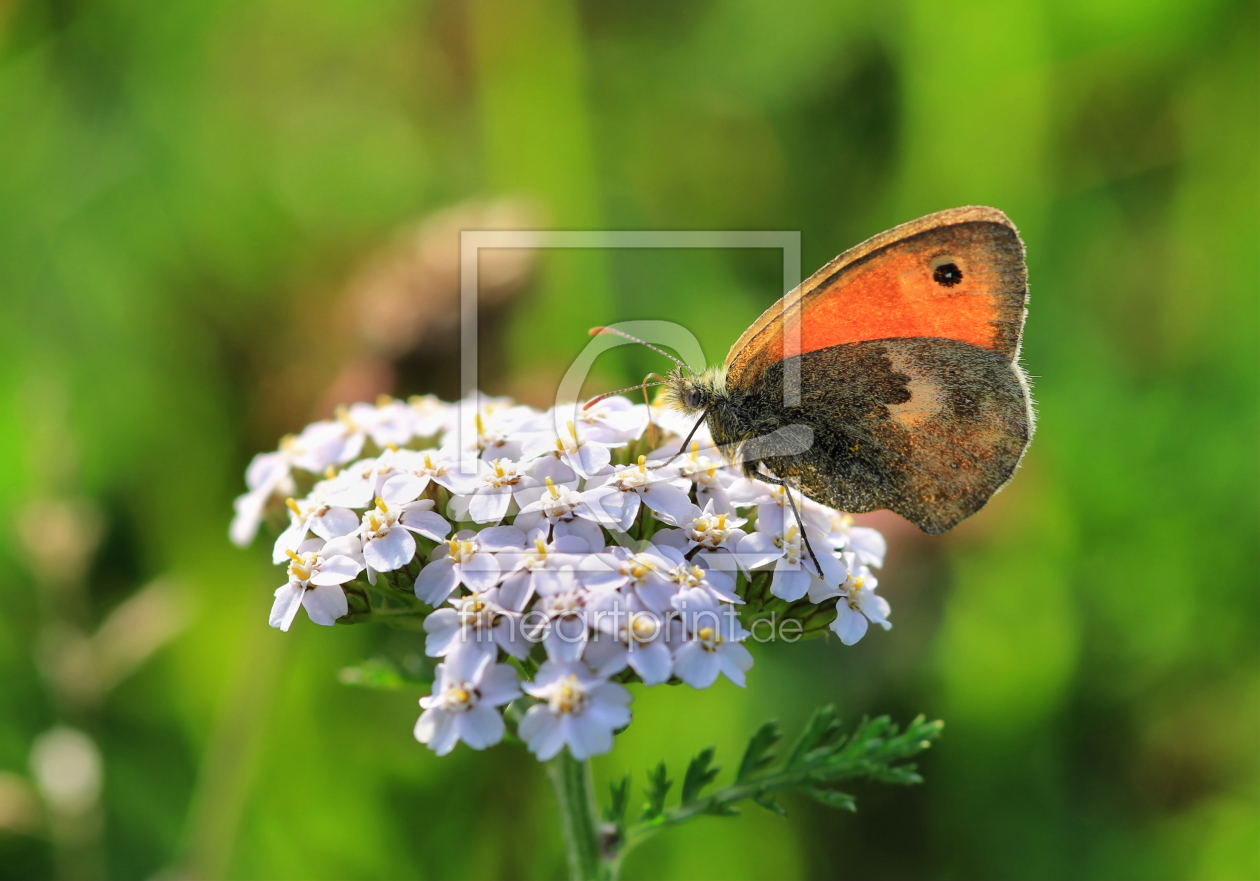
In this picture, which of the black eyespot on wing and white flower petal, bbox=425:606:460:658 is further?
the black eyespot on wing

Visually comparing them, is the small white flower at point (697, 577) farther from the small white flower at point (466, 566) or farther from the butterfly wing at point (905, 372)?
the butterfly wing at point (905, 372)

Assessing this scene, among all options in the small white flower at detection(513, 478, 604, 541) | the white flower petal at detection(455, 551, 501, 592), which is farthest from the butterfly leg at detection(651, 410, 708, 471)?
the white flower petal at detection(455, 551, 501, 592)

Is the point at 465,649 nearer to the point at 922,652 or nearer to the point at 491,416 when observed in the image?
the point at 491,416

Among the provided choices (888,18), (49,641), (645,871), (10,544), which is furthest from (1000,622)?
(10,544)

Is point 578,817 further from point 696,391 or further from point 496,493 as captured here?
point 696,391

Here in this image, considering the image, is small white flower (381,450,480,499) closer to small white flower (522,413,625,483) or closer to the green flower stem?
small white flower (522,413,625,483)

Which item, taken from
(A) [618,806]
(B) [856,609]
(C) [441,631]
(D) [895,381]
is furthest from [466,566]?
(D) [895,381]
